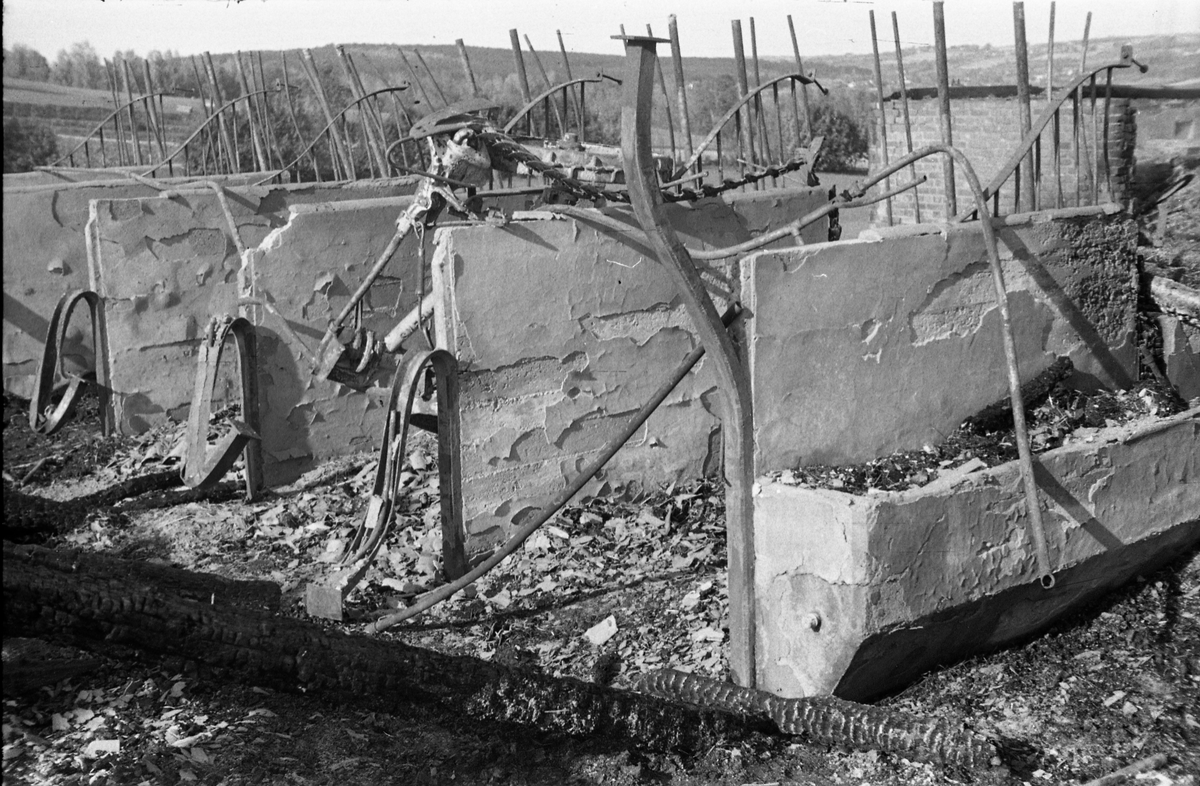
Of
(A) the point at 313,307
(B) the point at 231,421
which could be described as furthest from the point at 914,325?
(A) the point at 313,307

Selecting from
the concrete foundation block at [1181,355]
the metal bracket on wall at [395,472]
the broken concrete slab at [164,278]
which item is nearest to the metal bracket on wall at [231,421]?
the metal bracket on wall at [395,472]

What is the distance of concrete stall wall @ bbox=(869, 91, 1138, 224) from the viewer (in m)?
8.92

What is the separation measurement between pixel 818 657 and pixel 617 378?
2.27 meters

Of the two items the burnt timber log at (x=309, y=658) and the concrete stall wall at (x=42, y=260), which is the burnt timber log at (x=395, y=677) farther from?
the concrete stall wall at (x=42, y=260)

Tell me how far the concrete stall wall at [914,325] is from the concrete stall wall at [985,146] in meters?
3.96

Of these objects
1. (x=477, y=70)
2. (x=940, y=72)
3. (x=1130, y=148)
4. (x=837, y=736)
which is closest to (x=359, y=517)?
(x=837, y=736)

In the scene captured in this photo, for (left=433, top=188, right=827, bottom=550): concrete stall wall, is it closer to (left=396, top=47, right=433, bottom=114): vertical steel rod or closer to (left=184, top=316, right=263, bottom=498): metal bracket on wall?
(left=184, top=316, right=263, bottom=498): metal bracket on wall

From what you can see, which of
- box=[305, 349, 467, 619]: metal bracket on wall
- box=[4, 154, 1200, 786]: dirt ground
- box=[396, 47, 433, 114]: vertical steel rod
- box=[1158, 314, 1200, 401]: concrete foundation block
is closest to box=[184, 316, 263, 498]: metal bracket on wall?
box=[4, 154, 1200, 786]: dirt ground

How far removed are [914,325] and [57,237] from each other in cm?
651

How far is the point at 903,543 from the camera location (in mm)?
3516

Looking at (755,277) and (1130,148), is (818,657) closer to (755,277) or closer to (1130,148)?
(755,277)

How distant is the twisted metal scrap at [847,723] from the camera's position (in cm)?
335

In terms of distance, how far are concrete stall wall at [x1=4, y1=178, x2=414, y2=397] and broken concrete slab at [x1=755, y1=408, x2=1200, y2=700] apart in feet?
15.9

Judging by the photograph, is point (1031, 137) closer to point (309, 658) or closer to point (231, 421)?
point (309, 658)
